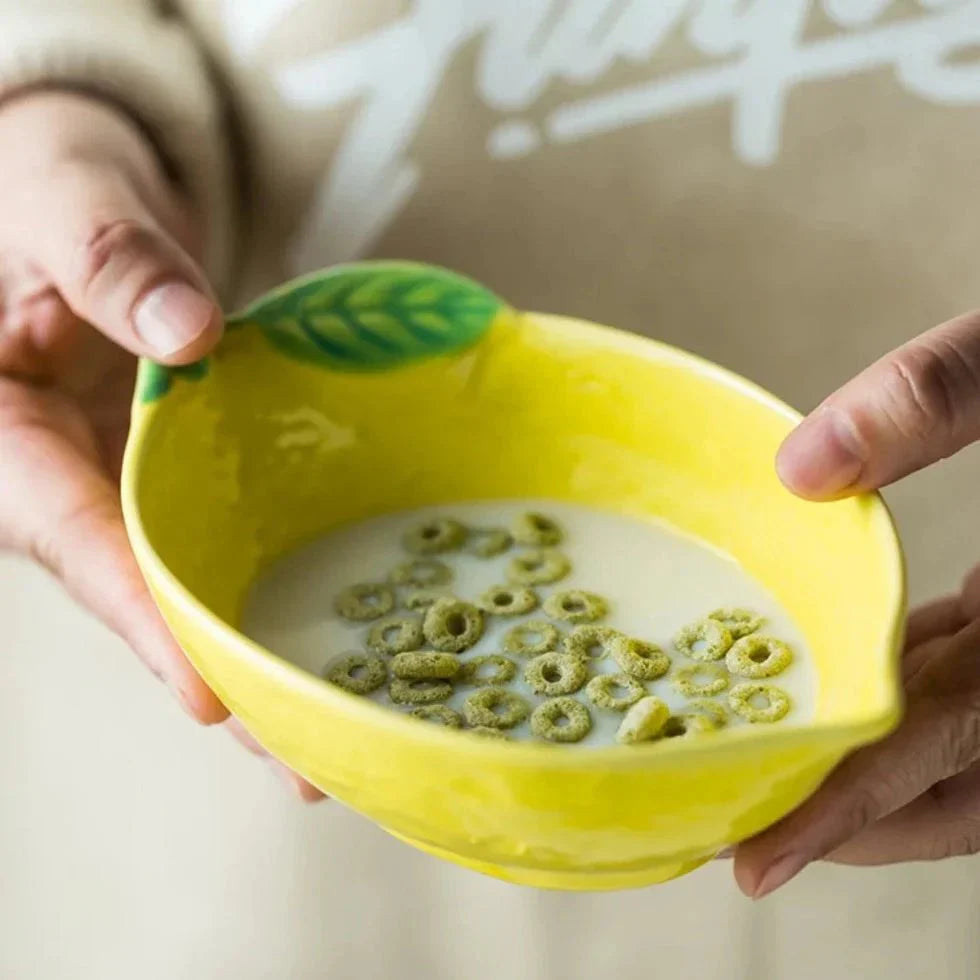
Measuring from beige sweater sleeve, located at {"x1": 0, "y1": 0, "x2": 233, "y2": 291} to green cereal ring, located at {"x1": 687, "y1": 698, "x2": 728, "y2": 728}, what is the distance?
44cm

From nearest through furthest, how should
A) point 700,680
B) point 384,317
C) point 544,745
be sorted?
point 544,745
point 700,680
point 384,317

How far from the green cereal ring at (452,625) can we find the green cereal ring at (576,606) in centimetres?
3

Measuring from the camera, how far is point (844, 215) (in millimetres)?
722

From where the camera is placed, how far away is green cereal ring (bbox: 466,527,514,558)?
0.61 meters

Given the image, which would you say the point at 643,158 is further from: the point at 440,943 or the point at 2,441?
the point at 440,943

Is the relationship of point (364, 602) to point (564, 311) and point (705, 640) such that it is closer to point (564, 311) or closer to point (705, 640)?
point (705, 640)

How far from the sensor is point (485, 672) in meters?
0.52

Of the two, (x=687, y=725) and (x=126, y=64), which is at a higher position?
(x=126, y=64)

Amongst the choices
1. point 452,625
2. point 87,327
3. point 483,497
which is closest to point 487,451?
point 483,497

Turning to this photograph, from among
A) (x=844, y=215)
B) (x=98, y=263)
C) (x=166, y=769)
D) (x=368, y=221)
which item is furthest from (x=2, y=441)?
(x=844, y=215)

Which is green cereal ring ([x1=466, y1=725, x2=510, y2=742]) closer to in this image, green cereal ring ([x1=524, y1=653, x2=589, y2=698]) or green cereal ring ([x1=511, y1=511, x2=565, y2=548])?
green cereal ring ([x1=524, y1=653, x2=589, y2=698])

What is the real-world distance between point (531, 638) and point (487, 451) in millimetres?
136

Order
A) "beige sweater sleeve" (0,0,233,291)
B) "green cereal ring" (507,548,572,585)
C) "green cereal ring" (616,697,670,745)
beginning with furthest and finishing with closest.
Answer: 1. "beige sweater sleeve" (0,0,233,291)
2. "green cereal ring" (507,548,572,585)
3. "green cereal ring" (616,697,670,745)

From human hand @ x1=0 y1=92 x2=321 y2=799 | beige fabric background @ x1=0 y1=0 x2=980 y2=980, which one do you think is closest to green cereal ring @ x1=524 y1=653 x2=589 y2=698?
human hand @ x1=0 y1=92 x2=321 y2=799
